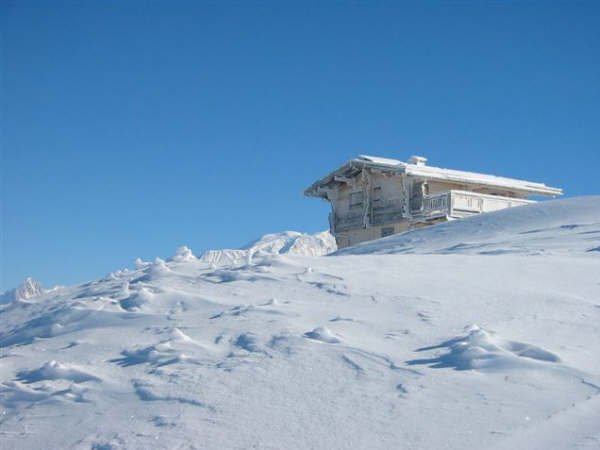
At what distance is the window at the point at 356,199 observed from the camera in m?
27.5

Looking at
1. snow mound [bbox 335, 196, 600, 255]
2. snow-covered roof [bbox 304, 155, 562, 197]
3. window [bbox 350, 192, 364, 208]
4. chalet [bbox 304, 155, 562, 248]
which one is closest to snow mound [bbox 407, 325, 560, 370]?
snow mound [bbox 335, 196, 600, 255]

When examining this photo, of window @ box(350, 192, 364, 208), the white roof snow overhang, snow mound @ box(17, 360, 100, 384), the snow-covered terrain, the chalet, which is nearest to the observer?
the snow-covered terrain

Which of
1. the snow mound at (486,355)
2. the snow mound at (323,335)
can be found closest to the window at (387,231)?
the snow mound at (323,335)

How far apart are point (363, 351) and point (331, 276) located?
6.38 feet

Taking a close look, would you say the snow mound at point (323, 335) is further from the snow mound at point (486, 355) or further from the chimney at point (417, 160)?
the chimney at point (417, 160)

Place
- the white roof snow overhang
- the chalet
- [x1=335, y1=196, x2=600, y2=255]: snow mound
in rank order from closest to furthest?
1. [x1=335, y1=196, x2=600, y2=255]: snow mound
2. the chalet
3. the white roof snow overhang

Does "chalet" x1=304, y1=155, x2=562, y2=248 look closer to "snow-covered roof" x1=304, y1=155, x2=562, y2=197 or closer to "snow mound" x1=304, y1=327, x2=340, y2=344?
"snow-covered roof" x1=304, y1=155, x2=562, y2=197

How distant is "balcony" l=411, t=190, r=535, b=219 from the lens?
22.7 meters

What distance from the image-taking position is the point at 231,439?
3.14m

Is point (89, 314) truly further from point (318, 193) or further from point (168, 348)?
point (318, 193)

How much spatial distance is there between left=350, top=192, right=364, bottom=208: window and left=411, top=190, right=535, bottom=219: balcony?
137 inches

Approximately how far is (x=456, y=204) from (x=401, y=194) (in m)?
3.05

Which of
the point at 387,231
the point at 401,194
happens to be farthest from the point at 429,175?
the point at 387,231

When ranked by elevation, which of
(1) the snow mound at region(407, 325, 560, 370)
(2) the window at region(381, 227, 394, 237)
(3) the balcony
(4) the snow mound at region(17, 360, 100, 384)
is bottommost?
(4) the snow mound at region(17, 360, 100, 384)
